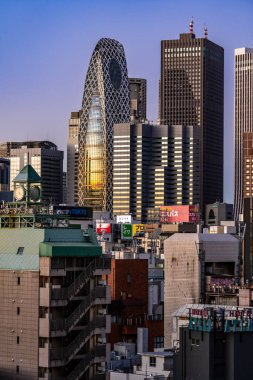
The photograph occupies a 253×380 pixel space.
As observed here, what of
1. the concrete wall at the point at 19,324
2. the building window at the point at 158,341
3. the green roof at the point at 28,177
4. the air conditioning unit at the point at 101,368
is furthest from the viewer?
the building window at the point at 158,341

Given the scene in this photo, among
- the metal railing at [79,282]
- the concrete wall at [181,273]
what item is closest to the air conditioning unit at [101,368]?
the metal railing at [79,282]

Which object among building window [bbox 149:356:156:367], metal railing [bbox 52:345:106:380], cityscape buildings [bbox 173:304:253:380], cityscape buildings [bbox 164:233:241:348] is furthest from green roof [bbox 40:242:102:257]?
cityscape buildings [bbox 164:233:241:348]

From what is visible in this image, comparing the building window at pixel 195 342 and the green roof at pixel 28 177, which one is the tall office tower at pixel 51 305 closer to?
the green roof at pixel 28 177

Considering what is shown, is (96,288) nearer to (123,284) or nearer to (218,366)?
(218,366)

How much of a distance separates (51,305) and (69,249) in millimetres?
3167

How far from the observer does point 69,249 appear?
5912 centimetres

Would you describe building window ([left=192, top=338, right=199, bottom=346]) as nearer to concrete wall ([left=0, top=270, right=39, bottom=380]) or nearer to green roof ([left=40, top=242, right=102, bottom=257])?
green roof ([left=40, top=242, right=102, bottom=257])

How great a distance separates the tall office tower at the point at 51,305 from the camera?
58.3m

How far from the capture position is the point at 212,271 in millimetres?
127125

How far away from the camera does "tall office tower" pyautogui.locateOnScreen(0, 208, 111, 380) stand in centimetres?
5828

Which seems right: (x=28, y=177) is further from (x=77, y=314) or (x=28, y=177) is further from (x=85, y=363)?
(x=85, y=363)

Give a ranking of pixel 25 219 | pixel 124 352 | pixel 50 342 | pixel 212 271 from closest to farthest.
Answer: pixel 50 342 → pixel 25 219 → pixel 124 352 → pixel 212 271

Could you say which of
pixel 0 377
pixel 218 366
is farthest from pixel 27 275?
pixel 218 366

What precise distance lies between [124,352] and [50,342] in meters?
29.4
